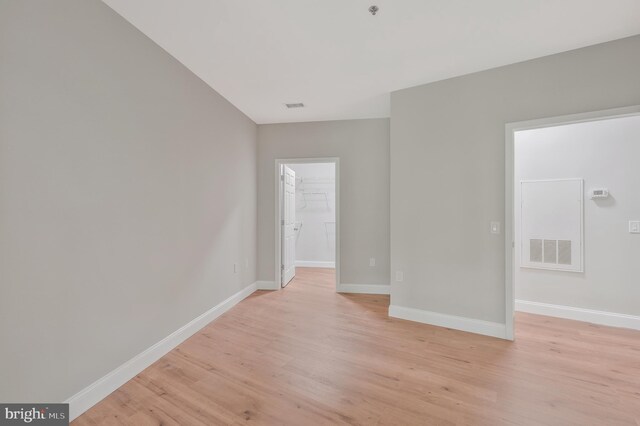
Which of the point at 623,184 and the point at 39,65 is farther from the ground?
the point at 39,65

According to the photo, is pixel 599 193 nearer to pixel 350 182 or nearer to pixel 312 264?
pixel 350 182

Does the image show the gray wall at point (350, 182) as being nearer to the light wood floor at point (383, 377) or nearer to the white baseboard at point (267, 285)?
the white baseboard at point (267, 285)

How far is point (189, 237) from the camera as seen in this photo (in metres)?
2.77

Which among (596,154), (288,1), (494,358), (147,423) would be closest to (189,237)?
(147,423)

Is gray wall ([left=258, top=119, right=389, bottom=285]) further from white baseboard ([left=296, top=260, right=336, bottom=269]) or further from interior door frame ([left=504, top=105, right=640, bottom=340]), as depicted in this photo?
white baseboard ([left=296, top=260, right=336, bottom=269])

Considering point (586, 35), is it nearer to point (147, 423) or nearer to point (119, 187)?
point (119, 187)

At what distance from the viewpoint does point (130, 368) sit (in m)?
2.08

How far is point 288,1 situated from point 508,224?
108 inches

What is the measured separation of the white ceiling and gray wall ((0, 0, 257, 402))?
35cm

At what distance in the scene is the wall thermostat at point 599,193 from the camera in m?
3.08

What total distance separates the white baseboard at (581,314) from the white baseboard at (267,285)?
134 inches

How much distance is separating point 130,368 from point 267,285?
244 centimetres

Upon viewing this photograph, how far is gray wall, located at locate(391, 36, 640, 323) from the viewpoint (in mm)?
2436

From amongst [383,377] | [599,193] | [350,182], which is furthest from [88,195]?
[599,193]
